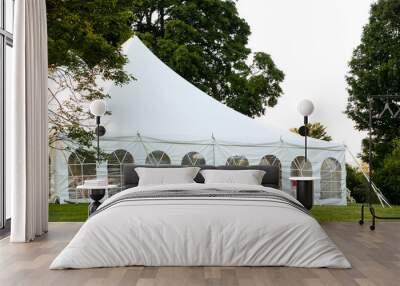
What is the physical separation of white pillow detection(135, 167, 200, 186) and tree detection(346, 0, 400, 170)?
7.62 m

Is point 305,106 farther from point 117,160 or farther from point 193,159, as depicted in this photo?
point 117,160

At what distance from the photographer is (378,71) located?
1351cm

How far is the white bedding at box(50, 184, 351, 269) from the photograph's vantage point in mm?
3936

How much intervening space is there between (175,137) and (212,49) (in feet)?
14.9

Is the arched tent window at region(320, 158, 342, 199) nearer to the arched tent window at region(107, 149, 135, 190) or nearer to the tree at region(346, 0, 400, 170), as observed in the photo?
the arched tent window at region(107, 149, 135, 190)

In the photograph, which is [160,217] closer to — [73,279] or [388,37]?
[73,279]

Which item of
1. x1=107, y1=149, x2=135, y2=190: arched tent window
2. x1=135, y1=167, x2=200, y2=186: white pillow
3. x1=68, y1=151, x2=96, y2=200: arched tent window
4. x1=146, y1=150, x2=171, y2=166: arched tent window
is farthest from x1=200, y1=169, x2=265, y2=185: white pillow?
x1=68, y1=151, x2=96, y2=200: arched tent window

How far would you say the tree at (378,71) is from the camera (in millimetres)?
13133

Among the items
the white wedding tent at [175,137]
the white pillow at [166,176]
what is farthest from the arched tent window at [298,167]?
the white pillow at [166,176]

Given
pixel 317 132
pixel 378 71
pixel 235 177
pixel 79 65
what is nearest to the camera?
pixel 235 177

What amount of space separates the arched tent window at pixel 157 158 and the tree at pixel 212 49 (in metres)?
3.47

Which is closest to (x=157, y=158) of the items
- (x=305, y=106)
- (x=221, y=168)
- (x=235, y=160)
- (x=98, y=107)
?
(x=235, y=160)

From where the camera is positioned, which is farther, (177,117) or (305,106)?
(177,117)

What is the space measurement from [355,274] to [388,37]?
37.7ft
